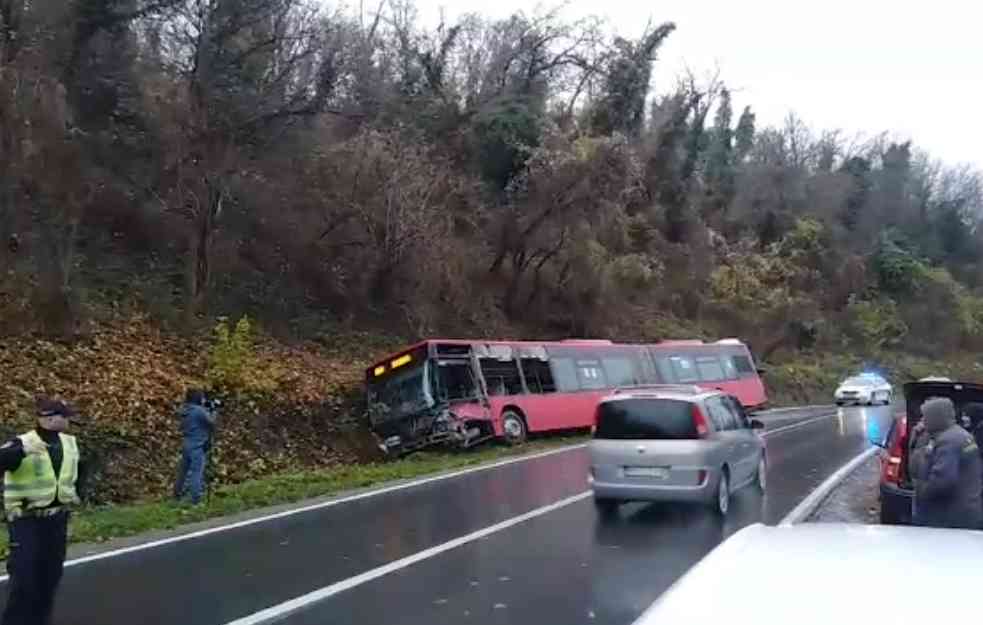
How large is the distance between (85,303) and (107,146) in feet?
20.3

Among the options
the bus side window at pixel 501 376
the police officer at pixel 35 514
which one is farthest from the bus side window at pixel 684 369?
the police officer at pixel 35 514

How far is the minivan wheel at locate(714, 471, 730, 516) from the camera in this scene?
51.4 feet

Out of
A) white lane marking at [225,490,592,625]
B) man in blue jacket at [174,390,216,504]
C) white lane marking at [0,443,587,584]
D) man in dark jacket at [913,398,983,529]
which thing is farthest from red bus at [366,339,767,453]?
man in dark jacket at [913,398,983,529]

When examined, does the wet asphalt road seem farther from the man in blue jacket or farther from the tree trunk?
the tree trunk

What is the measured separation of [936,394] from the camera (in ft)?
42.2

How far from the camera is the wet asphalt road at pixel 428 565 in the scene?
31.5ft

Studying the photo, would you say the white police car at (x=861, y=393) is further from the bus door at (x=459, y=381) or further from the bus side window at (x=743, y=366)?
the bus door at (x=459, y=381)

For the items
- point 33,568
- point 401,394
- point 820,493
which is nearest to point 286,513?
point 33,568

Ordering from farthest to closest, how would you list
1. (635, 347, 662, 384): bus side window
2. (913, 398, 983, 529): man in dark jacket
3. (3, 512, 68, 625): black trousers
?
(635, 347, 662, 384): bus side window
(913, 398, 983, 529): man in dark jacket
(3, 512, 68, 625): black trousers

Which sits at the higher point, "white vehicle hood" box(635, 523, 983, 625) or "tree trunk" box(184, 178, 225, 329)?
"tree trunk" box(184, 178, 225, 329)

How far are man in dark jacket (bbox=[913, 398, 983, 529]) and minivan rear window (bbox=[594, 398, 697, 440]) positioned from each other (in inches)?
269

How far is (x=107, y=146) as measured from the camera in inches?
1207

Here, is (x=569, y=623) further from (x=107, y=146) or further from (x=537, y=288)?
(x=537, y=288)

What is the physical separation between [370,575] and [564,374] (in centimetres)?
2276
